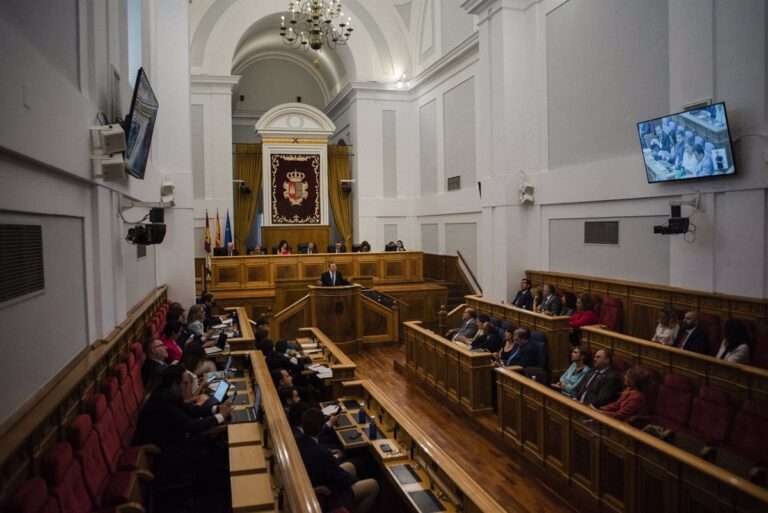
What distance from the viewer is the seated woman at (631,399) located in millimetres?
4375

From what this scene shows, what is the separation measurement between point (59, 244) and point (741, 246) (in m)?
6.29

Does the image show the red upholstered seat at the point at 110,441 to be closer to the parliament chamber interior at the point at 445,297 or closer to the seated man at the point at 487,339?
the parliament chamber interior at the point at 445,297

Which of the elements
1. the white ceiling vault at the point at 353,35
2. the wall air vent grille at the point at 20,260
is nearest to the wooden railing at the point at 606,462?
the wall air vent grille at the point at 20,260

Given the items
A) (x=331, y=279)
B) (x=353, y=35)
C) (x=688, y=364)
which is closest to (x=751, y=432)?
(x=688, y=364)

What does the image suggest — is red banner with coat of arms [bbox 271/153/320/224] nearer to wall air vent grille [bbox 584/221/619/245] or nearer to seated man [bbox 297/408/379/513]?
wall air vent grille [bbox 584/221/619/245]

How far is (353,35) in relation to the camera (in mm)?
15172

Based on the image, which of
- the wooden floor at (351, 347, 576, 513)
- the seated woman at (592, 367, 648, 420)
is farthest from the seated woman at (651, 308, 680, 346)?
the wooden floor at (351, 347, 576, 513)

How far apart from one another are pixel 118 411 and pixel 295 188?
11395 mm

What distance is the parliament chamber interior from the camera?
9.73ft

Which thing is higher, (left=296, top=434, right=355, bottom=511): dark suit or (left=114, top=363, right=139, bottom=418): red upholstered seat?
(left=114, top=363, right=139, bottom=418): red upholstered seat

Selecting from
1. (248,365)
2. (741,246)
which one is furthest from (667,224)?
(248,365)

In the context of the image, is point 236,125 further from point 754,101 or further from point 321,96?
point 754,101

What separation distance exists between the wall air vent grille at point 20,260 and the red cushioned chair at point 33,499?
2.85 feet

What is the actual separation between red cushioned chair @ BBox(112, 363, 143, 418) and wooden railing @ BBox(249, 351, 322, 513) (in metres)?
0.99
